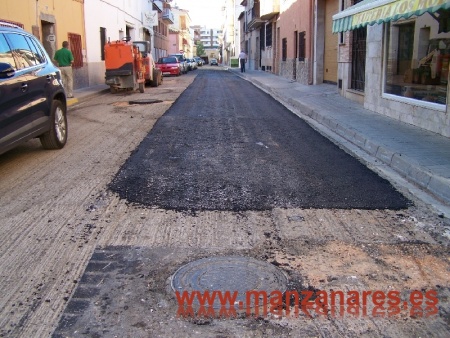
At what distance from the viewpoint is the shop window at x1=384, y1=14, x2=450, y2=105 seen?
369 inches

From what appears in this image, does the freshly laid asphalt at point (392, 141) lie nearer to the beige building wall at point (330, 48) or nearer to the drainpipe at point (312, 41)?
the beige building wall at point (330, 48)

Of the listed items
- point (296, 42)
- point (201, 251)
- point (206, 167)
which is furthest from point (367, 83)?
point (296, 42)

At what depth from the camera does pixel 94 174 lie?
22.8 ft

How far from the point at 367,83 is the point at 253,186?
8.17 meters

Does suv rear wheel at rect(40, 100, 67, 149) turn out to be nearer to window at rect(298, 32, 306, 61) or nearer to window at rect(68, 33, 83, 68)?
window at rect(68, 33, 83, 68)

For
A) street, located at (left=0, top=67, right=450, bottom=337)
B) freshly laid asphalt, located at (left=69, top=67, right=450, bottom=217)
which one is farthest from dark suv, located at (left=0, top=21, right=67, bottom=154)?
freshly laid asphalt, located at (left=69, top=67, right=450, bottom=217)

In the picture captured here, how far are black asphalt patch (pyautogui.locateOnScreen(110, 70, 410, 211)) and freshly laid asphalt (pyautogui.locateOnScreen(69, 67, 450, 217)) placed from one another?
0.48m

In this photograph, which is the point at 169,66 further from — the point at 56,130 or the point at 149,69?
the point at 56,130

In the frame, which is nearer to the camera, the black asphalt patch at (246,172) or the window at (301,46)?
the black asphalt patch at (246,172)

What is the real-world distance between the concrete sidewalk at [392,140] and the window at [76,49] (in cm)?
1242

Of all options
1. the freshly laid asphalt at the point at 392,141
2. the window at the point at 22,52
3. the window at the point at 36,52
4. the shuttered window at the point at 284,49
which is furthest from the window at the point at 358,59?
the shuttered window at the point at 284,49

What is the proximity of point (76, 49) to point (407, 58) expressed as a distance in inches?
656

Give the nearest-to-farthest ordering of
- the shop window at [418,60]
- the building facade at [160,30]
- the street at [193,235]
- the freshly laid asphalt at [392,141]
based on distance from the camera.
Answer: the street at [193,235], the freshly laid asphalt at [392,141], the shop window at [418,60], the building facade at [160,30]

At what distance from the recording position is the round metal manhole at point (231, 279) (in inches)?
138
